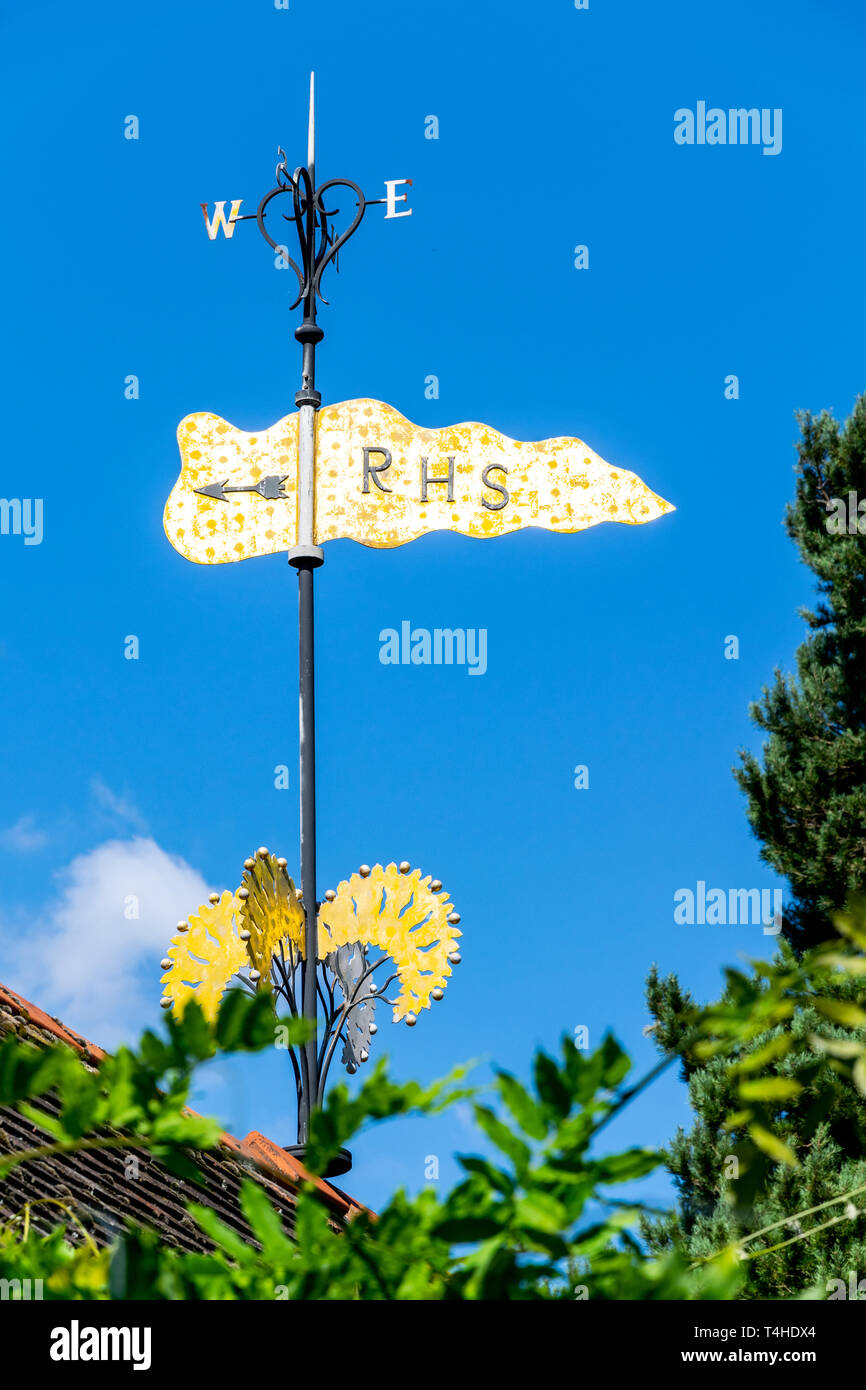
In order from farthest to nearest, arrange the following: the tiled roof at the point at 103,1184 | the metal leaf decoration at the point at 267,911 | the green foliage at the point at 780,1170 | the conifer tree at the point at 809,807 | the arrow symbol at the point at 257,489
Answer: the conifer tree at the point at 809,807, the green foliage at the point at 780,1170, the arrow symbol at the point at 257,489, the metal leaf decoration at the point at 267,911, the tiled roof at the point at 103,1184

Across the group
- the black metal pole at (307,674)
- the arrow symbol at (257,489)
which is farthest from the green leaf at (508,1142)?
the arrow symbol at (257,489)

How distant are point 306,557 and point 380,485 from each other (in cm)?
47

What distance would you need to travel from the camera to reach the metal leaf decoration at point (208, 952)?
5.61m

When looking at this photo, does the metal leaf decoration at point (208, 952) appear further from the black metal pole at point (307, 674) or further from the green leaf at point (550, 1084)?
the green leaf at point (550, 1084)

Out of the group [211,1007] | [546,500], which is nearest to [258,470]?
[546,500]

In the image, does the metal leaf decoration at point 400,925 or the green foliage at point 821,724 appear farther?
the green foliage at point 821,724

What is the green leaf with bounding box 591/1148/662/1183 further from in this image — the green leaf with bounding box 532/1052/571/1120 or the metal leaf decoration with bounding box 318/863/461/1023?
the metal leaf decoration with bounding box 318/863/461/1023

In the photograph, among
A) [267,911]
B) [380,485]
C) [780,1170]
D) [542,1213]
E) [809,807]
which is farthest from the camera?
[809,807]

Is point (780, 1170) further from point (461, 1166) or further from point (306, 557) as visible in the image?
point (461, 1166)

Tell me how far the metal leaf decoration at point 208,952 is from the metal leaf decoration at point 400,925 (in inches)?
15.6

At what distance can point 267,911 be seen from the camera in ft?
18.1
